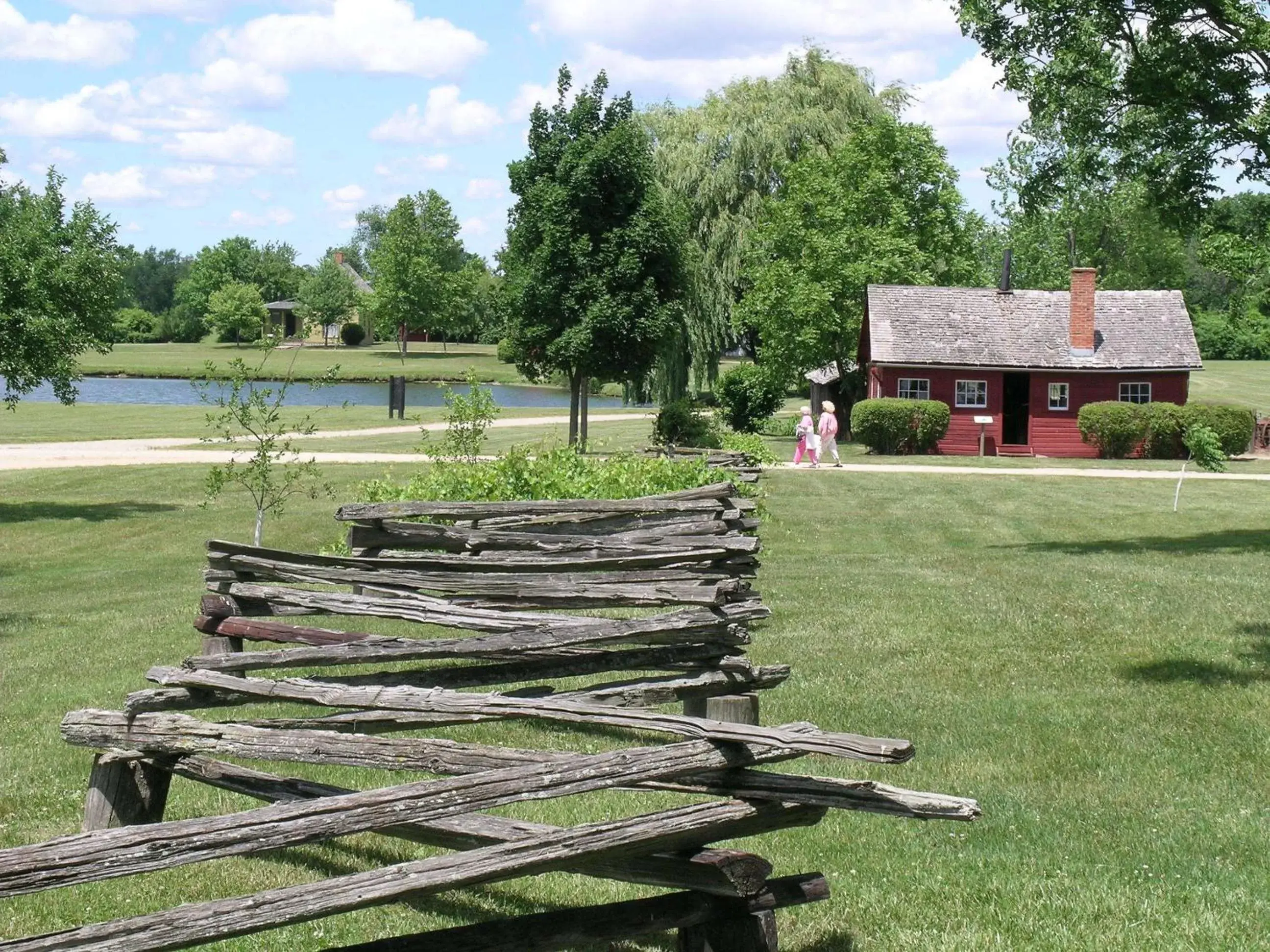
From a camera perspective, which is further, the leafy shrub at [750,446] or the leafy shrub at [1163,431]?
the leafy shrub at [1163,431]

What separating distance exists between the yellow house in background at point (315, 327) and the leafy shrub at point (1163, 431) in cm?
8833

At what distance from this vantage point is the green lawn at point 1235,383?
201ft

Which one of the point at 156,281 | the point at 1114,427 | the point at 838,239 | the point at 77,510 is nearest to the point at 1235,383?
the point at 1114,427

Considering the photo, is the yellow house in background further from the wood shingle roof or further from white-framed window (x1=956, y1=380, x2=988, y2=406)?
white-framed window (x1=956, y1=380, x2=988, y2=406)

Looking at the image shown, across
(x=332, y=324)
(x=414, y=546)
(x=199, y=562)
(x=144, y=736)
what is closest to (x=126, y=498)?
(x=199, y=562)

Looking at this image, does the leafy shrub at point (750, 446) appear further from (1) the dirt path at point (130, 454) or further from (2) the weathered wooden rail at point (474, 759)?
(2) the weathered wooden rail at point (474, 759)

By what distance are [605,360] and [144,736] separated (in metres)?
23.4

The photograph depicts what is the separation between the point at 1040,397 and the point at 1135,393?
2.60 meters

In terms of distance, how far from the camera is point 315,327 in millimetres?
122938

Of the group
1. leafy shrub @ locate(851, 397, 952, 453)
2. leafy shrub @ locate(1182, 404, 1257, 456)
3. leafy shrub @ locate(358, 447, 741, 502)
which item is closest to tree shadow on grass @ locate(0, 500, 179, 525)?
leafy shrub @ locate(358, 447, 741, 502)

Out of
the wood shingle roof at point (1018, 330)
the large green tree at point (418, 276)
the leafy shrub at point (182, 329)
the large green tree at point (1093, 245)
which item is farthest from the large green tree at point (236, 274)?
the wood shingle roof at point (1018, 330)

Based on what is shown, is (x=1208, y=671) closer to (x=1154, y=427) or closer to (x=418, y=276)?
(x=1154, y=427)

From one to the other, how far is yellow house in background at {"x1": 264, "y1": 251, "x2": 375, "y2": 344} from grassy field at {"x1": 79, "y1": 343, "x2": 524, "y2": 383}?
3040 mm

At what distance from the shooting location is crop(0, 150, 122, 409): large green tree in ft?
65.9
